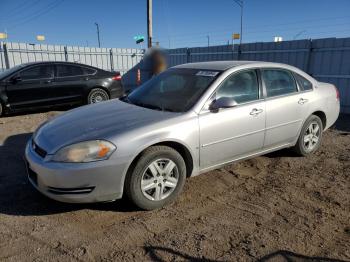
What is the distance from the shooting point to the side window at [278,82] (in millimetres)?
4539

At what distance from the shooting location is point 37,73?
347 inches

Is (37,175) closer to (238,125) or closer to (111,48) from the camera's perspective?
(238,125)

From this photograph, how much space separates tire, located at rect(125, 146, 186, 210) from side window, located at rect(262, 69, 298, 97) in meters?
1.82

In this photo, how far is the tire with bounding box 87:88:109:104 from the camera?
9578 millimetres

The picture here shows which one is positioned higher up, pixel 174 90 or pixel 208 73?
pixel 208 73

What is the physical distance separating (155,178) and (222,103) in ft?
3.87

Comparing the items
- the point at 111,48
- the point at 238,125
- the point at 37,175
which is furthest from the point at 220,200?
the point at 111,48

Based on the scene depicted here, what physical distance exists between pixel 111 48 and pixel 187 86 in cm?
1351

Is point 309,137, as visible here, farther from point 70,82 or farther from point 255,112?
point 70,82

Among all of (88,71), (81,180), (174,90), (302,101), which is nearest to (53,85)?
(88,71)

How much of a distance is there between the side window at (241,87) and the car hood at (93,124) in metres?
0.80

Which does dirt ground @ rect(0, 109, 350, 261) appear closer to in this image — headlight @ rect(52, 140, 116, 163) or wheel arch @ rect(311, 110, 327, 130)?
headlight @ rect(52, 140, 116, 163)

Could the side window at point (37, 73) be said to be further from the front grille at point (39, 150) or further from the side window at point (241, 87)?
the side window at point (241, 87)

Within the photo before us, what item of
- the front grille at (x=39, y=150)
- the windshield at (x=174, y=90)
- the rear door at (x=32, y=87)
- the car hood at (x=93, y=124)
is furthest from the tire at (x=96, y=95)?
the front grille at (x=39, y=150)
